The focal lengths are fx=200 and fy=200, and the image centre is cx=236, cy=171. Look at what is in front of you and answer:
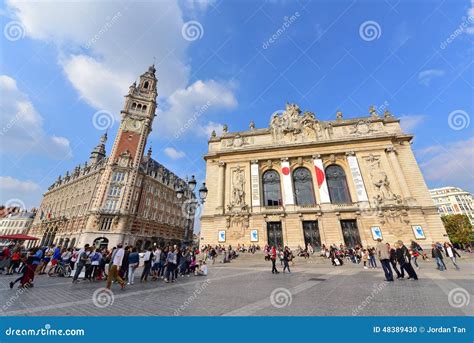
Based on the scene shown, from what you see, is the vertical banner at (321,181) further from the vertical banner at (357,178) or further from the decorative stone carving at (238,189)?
the decorative stone carving at (238,189)

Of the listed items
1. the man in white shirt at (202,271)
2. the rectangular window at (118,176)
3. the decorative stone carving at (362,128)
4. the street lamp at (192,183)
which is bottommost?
the man in white shirt at (202,271)

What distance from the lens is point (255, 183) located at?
88.0 ft

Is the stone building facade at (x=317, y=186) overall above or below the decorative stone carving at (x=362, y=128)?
below

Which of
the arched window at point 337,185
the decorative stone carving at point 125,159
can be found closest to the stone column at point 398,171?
the arched window at point 337,185

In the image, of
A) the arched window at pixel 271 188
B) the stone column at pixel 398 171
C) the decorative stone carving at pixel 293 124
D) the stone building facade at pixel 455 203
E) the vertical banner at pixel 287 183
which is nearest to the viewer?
the stone column at pixel 398 171

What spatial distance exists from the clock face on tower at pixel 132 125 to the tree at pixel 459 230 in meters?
70.7

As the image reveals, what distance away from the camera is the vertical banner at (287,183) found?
25.0 metres

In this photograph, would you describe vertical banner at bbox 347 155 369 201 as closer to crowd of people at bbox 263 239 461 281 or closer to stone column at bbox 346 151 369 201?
stone column at bbox 346 151 369 201

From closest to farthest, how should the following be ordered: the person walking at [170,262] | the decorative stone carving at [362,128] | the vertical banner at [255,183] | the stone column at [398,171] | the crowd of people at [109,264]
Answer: the crowd of people at [109,264] < the person walking at [170,262] < the stone column at [398,171] < the vertical banner at [255,183] < the decorative stone carving at [362,128]

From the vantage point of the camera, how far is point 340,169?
2656cm

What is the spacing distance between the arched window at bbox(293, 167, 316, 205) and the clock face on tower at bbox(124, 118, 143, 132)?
34.1m

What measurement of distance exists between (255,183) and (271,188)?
2484mm

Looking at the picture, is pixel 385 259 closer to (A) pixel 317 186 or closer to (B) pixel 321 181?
(B) pixel 321 181

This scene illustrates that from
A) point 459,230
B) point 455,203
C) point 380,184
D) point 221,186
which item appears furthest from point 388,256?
point 455,203
